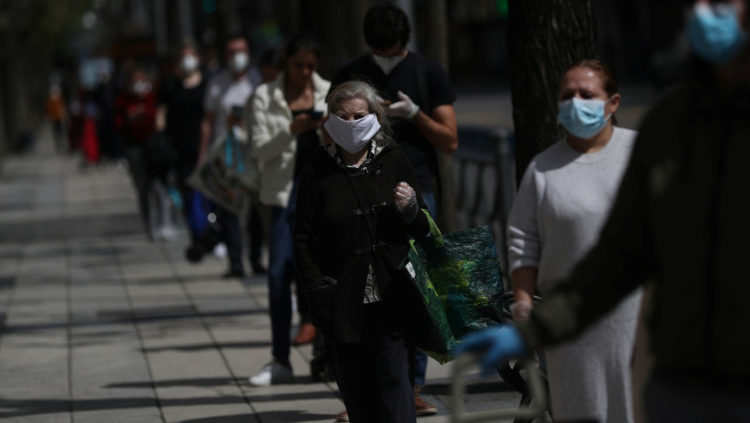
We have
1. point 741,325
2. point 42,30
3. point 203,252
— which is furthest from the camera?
point 42,30

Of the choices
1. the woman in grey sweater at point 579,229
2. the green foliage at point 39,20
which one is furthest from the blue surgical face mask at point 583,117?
the green foliage at point 39,20

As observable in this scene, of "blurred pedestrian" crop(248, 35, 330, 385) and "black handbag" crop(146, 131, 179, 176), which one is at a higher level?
"blurred pedestrian" crop(248, 35, 330, 385)

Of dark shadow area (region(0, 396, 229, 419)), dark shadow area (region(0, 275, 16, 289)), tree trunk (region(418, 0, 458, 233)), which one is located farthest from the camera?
dark shadow area (region(0, 275, 16, 289))

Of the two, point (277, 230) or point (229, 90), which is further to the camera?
point (229, 90)

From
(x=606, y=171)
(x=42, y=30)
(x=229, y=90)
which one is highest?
(x=606, y=171)

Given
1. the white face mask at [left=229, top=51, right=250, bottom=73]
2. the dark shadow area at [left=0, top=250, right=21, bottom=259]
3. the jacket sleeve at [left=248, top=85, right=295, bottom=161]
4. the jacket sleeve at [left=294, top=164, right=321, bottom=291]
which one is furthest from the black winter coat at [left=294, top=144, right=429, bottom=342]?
the dark shadow area at [left=0, top=250, right=21, bottom=259]

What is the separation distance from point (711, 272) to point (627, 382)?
1370 millimetres

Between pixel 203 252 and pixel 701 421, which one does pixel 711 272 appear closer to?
pixel 701 421

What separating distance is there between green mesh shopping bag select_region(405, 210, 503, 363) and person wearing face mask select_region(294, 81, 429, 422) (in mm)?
55

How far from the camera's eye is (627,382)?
412cm

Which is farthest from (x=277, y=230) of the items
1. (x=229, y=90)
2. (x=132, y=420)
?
(x=229, y=90)

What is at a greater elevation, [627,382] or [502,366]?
[627,382]

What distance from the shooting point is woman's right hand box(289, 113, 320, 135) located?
7312 millimetres

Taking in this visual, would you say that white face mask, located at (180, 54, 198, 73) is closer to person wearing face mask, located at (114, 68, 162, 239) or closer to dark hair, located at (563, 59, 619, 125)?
person wearing face mask, located at (114, 68, 162, 239)
